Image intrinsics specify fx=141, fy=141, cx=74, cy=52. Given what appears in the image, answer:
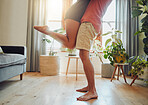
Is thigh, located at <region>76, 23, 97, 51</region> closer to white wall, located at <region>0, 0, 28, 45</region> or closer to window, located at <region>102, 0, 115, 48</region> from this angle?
window, located at <region>102, 0, 115, 48</region>

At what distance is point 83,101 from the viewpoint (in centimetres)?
127

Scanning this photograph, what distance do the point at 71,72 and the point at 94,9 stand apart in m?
2.40

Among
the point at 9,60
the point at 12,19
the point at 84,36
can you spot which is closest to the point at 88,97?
the point at 84,36

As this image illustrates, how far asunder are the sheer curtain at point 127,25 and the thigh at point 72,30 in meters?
2.25

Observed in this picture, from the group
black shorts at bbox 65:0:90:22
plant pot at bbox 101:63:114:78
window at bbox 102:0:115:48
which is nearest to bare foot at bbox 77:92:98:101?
black shorts at bbox 65:0:90:22

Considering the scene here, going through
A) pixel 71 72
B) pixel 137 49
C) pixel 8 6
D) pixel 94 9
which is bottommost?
pixel 71 72

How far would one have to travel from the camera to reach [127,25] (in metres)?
3.43

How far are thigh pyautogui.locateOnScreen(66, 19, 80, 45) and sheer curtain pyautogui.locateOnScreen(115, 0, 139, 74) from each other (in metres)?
2.25

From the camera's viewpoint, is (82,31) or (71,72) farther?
(71,72)

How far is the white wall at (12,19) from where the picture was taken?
3.70m

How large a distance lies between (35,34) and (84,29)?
248 cm

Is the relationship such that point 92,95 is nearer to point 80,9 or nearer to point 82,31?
point 82,31

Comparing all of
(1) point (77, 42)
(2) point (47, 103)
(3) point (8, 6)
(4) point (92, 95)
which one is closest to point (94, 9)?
(1) point (77, 42)

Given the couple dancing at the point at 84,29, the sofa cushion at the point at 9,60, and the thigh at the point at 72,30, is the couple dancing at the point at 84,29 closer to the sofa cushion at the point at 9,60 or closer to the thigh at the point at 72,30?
the thigh at the point at 72,30
